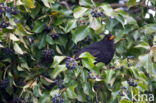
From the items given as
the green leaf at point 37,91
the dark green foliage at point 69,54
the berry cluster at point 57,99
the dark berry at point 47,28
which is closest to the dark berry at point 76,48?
the dark green foliage at point 69,54

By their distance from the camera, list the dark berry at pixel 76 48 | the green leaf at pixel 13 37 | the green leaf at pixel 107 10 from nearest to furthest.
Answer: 1. the green leaf at pixel 13 37
2. the green leaf at pixel 107 10
3. the dark berry at pixel 76 48

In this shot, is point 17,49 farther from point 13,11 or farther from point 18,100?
point 18,100

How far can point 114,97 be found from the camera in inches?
146

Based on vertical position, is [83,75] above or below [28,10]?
below

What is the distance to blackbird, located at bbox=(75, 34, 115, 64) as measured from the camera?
15.8 ft

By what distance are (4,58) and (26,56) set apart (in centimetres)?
21

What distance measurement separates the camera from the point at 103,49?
5062 millimetres

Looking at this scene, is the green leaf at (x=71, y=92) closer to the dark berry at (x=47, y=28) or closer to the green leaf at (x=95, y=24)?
the green leaf at (x=95, y=24)

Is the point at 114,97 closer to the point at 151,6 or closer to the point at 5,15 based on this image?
the point at 5,15

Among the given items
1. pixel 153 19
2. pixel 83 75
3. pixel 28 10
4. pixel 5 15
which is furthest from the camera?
pixel 153 19

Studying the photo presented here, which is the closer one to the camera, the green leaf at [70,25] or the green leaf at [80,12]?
the green leaf at [80,12]

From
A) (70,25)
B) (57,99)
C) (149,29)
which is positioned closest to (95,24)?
(70,25)

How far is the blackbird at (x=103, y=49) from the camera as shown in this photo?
481 cm

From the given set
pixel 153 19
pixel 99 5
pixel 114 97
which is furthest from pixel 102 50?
pixel 114 97
